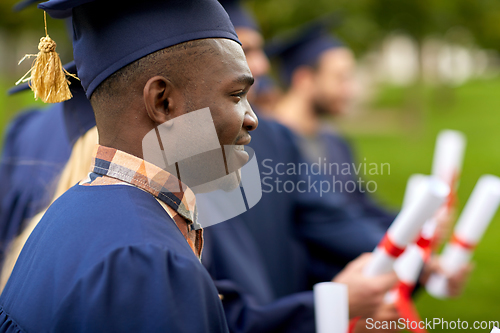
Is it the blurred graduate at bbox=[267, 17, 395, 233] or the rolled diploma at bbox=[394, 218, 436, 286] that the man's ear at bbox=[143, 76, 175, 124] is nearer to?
the rolled diploma at bbox=[394, 218, 436, 286]

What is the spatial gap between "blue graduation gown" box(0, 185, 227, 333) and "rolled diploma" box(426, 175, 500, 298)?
6.40ft

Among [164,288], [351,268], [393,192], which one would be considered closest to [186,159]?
[164,288]

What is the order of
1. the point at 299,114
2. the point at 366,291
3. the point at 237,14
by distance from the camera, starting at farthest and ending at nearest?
Answer: 1. the point at 299,114
2. the point at 237,14
3. the point at 366,291

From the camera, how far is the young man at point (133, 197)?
1.07 metres

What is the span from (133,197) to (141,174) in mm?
81

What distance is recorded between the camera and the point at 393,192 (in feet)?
31.2

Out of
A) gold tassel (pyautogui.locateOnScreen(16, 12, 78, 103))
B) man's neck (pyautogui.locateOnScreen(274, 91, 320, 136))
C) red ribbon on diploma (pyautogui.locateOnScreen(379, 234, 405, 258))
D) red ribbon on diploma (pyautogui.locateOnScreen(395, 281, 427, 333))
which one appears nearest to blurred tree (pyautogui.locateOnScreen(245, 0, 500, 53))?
man's neck (pyautogui.locateOnScreen(274, 91, 320, 136))

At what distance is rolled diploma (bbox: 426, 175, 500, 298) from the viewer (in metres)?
2.62

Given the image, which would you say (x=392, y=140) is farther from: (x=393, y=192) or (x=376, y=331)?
(x=376, y=331)

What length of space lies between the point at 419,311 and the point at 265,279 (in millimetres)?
3092

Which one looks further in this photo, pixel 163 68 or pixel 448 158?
pixel 448 158

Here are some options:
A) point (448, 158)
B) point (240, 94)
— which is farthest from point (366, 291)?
point (240, 94)

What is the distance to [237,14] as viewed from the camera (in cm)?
413

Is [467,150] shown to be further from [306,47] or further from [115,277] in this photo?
[115,277]
